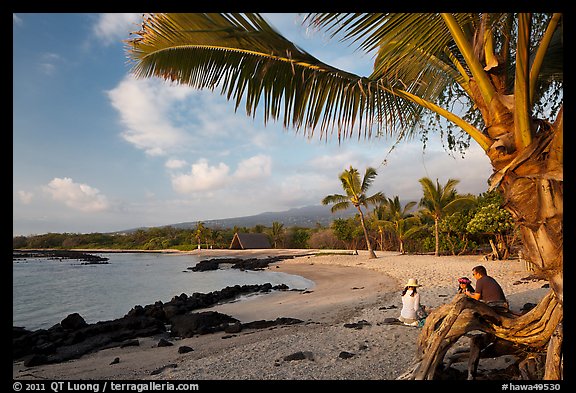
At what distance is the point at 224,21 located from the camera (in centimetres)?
274

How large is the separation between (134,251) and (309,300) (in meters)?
71.7

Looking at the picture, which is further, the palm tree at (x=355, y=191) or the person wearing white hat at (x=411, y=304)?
the palm tree at (x=355, y=191)

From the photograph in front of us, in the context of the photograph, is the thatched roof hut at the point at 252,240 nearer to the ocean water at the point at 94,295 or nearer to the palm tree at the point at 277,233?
the palm tree at the point at 277,233

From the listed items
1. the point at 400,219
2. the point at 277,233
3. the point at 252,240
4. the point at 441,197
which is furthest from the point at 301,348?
the point at 252,240

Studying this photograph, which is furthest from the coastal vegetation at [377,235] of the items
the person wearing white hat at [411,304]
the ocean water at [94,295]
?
the ocean water at [94,295]

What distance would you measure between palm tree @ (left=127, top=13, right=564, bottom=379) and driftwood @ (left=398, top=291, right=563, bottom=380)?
2cm

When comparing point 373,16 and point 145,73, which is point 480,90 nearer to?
point 373,16

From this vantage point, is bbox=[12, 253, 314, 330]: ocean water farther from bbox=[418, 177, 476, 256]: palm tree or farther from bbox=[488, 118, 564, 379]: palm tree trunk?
bbox=[488, 118, 564, 379]: palm tree trunk

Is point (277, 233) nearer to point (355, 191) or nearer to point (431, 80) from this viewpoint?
point (355, 191)

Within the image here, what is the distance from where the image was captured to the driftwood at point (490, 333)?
298 centimetres

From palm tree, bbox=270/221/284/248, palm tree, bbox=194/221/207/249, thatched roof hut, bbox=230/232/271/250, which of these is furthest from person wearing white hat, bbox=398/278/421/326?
palm tree, bbox=194/221/207/249

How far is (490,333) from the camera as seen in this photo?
3266 millimetres

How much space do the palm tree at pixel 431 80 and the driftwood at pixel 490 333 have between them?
0.02 metres
